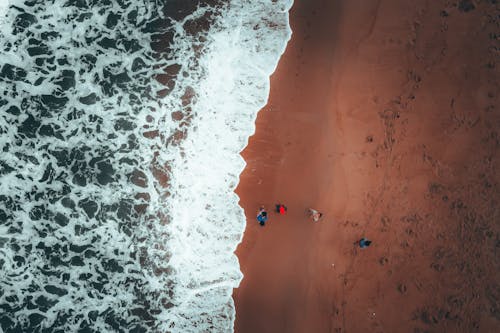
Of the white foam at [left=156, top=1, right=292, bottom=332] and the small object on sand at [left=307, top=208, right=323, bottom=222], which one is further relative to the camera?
the small object on sand at [left=307, top=208, right=323, bottom=222]

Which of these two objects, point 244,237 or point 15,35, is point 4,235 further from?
point 244,237

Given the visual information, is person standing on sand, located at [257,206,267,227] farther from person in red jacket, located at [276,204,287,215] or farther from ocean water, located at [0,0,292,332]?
ocean water, located at [0,0,292,332]

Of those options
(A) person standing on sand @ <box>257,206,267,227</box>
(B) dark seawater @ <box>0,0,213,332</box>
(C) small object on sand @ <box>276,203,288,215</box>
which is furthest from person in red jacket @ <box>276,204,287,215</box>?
(B) dark seawater @ <box>0,0,213,332</box>

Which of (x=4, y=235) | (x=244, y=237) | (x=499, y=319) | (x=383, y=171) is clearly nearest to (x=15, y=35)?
(x=4, y=235)

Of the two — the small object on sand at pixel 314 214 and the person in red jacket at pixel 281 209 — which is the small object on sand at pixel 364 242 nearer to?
the small object on sand at pixel 314 214

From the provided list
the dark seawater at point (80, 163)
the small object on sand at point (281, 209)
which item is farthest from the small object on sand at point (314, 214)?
the dark seawater at point (80, 163)

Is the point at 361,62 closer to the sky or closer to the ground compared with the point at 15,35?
closer to the sky

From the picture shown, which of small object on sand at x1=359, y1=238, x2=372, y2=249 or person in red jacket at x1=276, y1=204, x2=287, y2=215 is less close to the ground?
person in red jacket at x1=276, y1=204, x2=287, y2=215
